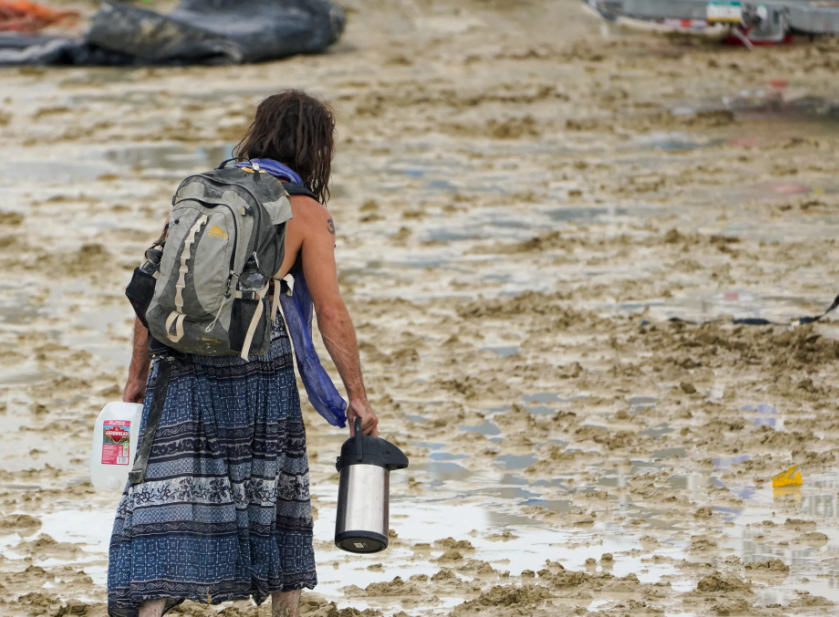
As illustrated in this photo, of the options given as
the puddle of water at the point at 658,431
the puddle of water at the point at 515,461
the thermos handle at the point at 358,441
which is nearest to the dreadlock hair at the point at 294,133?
the thermos handle at the point at 358,441

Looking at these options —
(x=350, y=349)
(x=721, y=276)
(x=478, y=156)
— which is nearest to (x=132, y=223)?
(x=478, y=156)

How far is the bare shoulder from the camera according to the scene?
359cm

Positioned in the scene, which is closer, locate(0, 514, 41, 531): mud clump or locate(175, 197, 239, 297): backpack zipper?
locate(175, 197, 239, 297): backpack zipper

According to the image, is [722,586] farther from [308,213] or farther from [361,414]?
[308,213]

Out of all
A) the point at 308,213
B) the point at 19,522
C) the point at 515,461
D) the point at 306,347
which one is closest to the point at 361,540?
the point at 306,347

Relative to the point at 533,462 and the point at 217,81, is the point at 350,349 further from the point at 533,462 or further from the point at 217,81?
the point at 217,81

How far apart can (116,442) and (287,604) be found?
64cm

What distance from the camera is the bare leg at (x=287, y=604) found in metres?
3.74

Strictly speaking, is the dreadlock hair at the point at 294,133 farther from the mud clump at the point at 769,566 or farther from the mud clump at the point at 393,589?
the mud clump at the point at 769,566

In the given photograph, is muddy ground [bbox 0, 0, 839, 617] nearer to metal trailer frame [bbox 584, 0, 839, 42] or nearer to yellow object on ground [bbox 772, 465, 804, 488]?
yellow object on ground [bbox 772, 465, 804, 488]

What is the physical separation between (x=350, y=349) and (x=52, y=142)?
10201 mm

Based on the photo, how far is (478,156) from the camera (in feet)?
40.1

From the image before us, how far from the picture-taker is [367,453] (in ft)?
12.0

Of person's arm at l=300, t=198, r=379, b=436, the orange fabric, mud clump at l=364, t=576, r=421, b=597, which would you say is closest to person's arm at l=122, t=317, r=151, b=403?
person's arm at l=300, t=198, r=379, b=436
